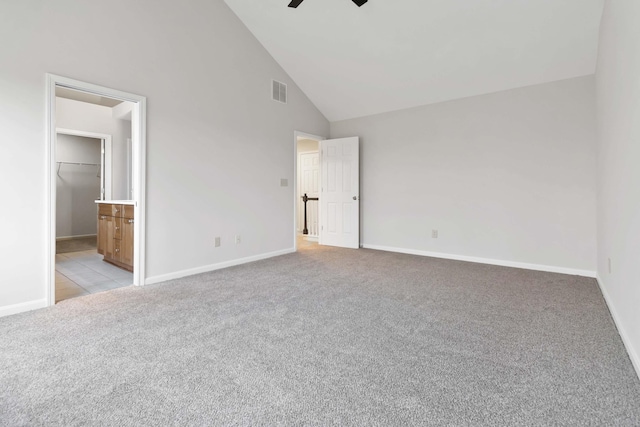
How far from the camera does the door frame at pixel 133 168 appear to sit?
282cm

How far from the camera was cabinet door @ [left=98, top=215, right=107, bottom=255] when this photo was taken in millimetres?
4695

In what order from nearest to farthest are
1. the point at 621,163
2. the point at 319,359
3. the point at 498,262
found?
the point at 319,359
the point at 621,163
the point at 498,262

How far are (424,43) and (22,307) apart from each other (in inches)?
194

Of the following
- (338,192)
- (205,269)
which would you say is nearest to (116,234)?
(205,269)

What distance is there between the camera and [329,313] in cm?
268

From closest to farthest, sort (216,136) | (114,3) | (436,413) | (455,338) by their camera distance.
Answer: (436,413)
(455,338)
(114,3)
(216,136)

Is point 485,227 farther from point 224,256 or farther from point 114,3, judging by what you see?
point 114,3

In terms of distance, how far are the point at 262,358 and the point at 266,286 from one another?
1.55 metres

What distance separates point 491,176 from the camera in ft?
14.9

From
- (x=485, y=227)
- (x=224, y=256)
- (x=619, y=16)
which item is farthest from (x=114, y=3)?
(x=485, y=227)

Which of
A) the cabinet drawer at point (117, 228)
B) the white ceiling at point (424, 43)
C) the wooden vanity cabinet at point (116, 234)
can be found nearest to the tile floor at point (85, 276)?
the wooden vanity cabinet at point (116, 234)

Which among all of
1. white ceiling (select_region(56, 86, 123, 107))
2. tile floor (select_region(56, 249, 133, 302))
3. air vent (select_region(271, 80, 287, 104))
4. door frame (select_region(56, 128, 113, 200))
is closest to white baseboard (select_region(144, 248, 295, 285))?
tile floor (select_region(56, 249, 133, 302))

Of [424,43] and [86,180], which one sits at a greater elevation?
[424,43]

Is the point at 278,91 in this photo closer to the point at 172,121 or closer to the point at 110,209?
the point at 172,121
